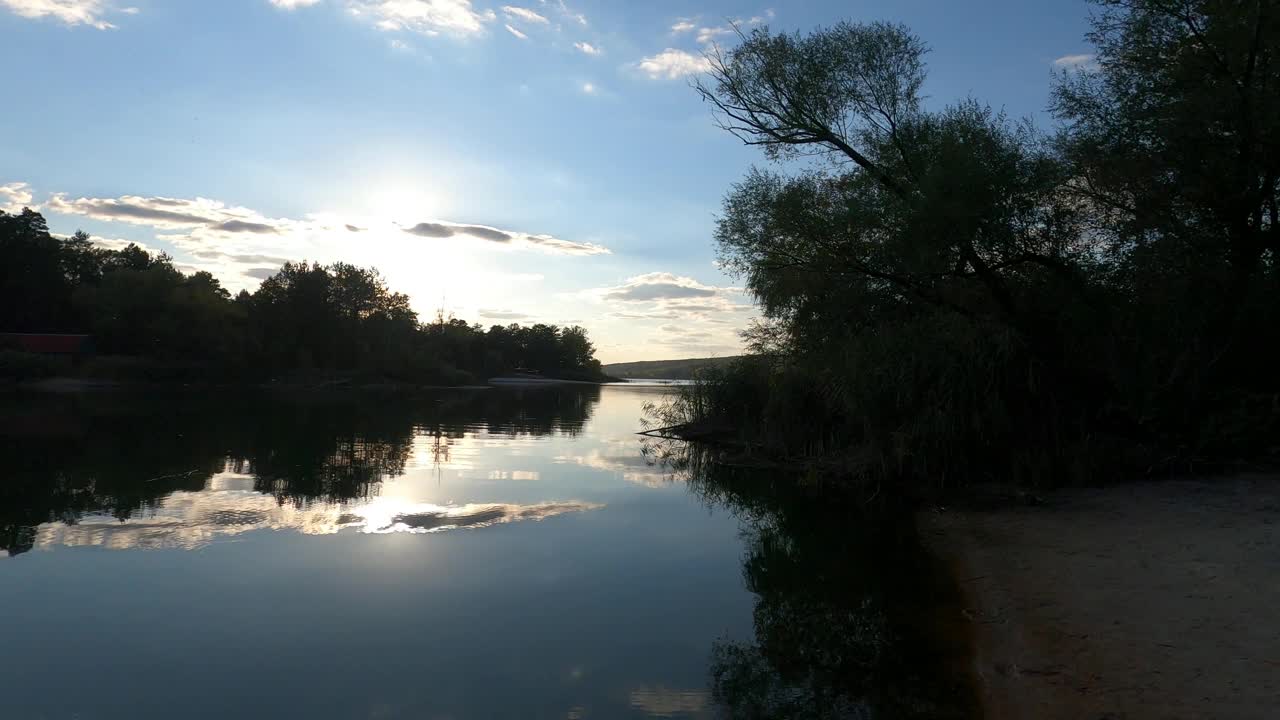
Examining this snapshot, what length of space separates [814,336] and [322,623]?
1571 centimetres

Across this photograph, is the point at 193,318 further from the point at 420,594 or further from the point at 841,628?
the point at 841,628

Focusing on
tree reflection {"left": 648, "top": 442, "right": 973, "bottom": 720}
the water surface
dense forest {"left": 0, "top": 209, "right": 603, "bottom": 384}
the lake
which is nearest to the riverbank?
tree reflection {"left": 648, "top": 442, "right": 973, "bottom": 720}

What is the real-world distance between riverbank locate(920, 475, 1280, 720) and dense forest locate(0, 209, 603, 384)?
62.8 m

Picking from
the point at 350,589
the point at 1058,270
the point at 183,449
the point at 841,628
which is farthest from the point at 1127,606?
the point at 183,449

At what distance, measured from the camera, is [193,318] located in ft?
207

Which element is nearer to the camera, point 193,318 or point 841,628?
point 841,628

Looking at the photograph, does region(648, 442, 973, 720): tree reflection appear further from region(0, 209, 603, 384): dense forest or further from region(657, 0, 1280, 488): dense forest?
region(0, 209, 603, 384): dense forest

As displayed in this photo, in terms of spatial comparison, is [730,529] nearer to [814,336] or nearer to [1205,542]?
[1205,542]

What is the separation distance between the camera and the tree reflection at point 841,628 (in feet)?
20.4

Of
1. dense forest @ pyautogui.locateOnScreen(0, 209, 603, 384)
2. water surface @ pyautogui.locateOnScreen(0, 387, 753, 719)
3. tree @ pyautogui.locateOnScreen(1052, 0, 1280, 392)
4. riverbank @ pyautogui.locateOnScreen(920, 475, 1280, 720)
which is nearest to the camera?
riverbank @ pyautogui.locateOnScreen(920, 475, 1280, 720)

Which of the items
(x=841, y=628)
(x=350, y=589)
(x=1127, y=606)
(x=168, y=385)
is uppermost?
(x=168, y=385)

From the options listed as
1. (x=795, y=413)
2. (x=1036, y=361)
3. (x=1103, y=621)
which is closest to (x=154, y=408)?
(x=795, y=413)

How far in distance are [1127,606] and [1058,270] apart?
12210 mm

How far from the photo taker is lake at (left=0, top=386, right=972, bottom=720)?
6.22 meters
